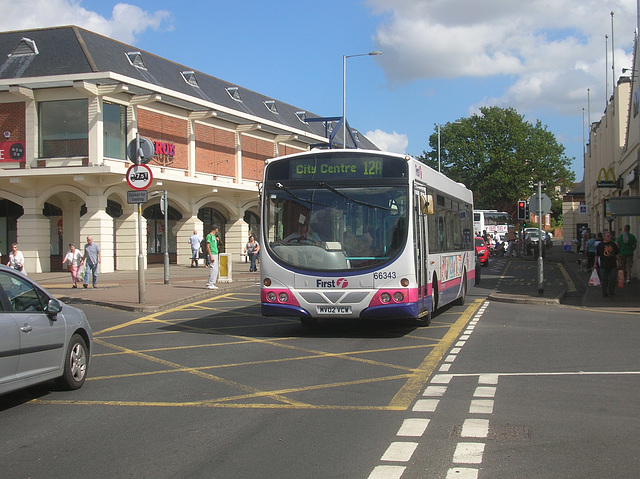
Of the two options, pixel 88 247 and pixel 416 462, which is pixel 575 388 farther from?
pixel 88 247

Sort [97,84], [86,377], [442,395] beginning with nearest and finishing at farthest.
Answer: [442,395]
[86,377]
[97,84]

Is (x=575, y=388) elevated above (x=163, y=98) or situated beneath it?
situated beneath

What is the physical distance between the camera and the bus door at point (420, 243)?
1232 cm

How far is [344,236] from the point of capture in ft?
39.8

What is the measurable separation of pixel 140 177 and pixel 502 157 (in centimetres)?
6440

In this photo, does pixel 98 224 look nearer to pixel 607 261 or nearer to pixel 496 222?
pixel 607 261

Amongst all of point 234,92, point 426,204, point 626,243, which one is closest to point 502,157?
point 234,92

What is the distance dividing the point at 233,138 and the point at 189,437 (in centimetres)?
3883

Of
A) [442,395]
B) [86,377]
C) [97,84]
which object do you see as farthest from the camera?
[97,84]

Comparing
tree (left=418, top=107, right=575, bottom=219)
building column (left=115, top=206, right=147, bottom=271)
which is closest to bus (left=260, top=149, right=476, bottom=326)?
building column (left=115, top=206, right=147, bottom=271)

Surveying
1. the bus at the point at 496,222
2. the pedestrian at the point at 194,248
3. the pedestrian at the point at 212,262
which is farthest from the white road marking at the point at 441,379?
the bus at the point at 496,222

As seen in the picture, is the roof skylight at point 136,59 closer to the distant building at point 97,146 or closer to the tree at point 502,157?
the distant building at point 97,146

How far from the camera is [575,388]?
8.05 m

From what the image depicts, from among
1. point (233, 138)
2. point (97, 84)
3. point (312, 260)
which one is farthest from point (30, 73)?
point (312, 260)
